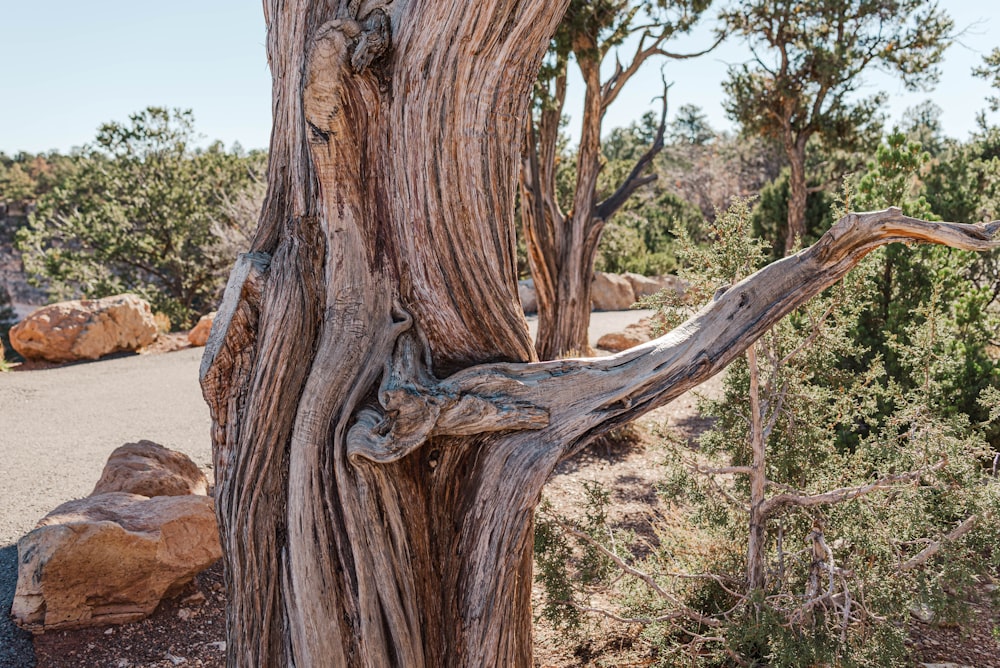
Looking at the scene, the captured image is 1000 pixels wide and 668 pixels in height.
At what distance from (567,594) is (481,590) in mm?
957

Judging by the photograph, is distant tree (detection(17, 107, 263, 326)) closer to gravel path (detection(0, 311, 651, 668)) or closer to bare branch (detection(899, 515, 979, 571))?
gravel path (detection(0, 311, 651, 668))

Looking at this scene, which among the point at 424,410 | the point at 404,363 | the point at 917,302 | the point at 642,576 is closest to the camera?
the point at 424,410

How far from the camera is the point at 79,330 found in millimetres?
9938

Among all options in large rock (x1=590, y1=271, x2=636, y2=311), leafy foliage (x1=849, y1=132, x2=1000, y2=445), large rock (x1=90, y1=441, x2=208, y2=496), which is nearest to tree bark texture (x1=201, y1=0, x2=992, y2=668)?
large rock (x1=90, y1=441, x2=208, y2=496)

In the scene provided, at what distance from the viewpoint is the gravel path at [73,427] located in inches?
195

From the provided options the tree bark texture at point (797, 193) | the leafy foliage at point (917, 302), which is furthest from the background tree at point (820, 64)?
the leafy foliage at point (917, 302)

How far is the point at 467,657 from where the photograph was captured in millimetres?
2410

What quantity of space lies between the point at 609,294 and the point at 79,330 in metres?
9.36

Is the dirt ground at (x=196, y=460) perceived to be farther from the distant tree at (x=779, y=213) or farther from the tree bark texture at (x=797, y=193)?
the distant tree at (x=779, y=213)

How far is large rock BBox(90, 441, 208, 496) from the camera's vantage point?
15.7 feet

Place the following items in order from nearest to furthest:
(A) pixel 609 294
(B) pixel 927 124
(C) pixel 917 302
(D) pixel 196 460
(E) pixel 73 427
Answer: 1. (C) pixel 917 302
2. (D) pixel 196 460
3. (E) pixel 73 427
4. (A) pixel 609 294
5. (B) pixel 927 124

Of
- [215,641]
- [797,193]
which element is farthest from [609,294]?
[215,641]

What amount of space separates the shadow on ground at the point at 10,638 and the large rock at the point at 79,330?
641 cm

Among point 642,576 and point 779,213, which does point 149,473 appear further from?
point 779,213
